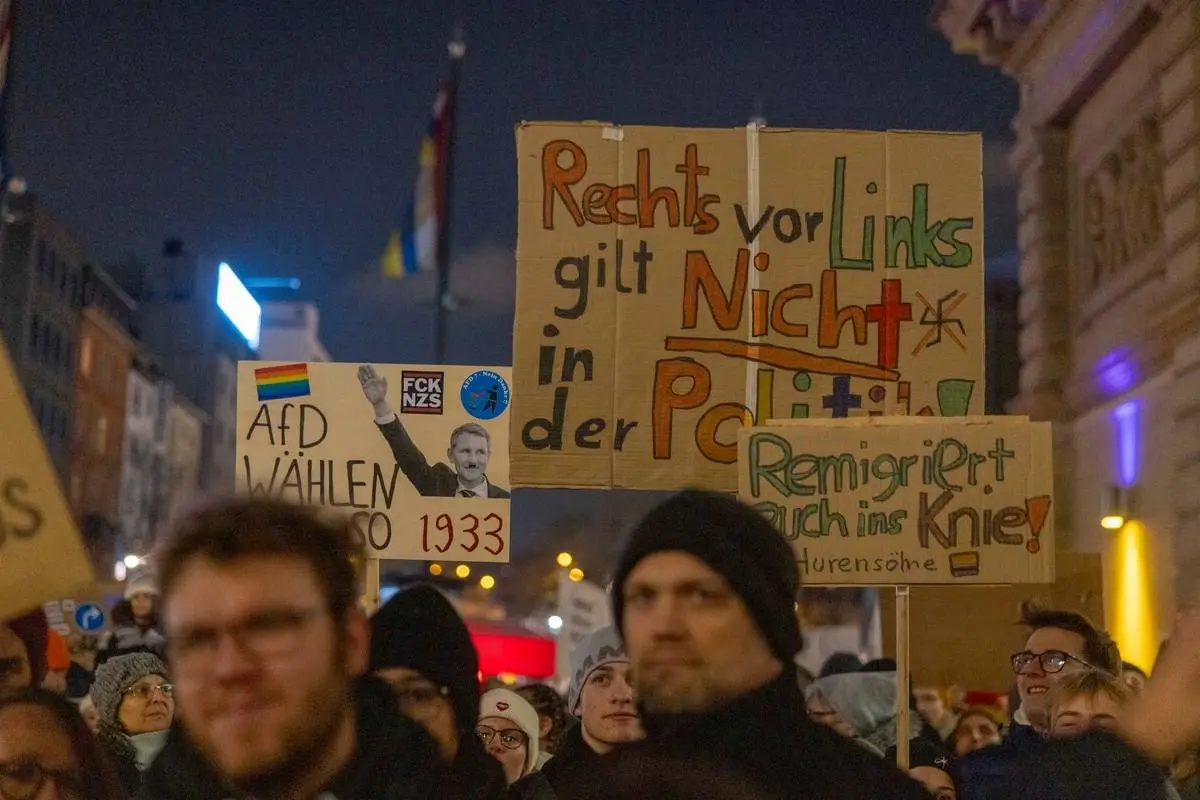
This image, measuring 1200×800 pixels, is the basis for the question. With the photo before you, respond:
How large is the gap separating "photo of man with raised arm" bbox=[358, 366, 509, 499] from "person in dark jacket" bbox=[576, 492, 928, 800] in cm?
631

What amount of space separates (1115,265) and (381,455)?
12.0 meters

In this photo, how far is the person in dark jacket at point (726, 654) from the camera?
9.54 feet

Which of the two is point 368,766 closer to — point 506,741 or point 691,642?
point 691,642

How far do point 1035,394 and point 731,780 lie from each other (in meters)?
19.4

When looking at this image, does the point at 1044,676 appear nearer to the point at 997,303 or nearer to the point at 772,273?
the point at 772,273

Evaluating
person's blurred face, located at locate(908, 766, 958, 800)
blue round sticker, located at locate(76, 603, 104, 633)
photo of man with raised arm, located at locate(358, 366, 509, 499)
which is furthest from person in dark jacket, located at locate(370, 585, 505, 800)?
blue round sticker, located at locate(76, 603, 104, 633)

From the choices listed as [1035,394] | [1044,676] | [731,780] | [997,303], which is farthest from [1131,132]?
[997,303]

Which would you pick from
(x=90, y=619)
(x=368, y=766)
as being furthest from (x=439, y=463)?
(x=90, y=619)

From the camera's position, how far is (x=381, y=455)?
9.52 m

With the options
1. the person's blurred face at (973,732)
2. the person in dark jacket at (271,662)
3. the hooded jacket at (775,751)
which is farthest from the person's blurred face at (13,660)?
the person's blurred face at (973,732)

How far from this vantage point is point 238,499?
2.99m

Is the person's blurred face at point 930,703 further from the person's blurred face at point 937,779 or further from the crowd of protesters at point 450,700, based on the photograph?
the crowd of protesters at point 450,700

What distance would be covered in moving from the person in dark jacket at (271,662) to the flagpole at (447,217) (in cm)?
1948

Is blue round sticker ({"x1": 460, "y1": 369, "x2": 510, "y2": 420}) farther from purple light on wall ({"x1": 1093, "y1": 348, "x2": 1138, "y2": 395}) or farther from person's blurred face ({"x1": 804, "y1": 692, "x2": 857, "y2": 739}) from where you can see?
purple light on wall ({"x1": 1093, "y1": 348, "x2": 1138, "y2": 395})
